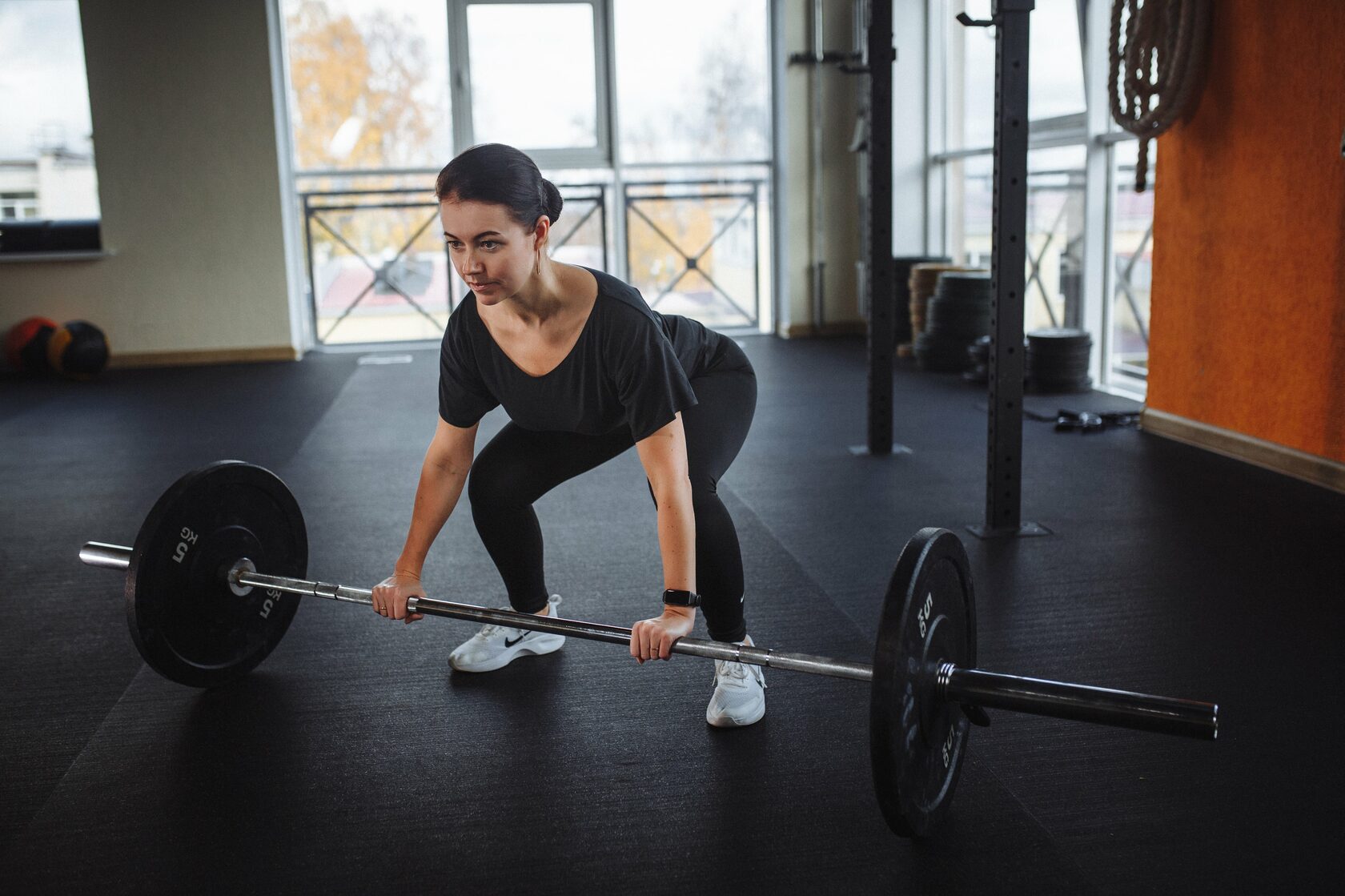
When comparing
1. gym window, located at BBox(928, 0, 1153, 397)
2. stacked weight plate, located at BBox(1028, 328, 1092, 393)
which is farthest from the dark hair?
stacked weight plate, located at BBox(1028, 328, 1092, 393)

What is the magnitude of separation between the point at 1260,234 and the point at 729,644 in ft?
7.77

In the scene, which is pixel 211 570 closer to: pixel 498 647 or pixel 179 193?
pixel 498 647

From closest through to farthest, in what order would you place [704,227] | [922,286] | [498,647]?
[498,647] < [922,286] < [704,227]

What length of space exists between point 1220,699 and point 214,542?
4.78 ft

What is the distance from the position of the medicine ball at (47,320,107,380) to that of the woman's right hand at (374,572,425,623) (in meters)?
4.53

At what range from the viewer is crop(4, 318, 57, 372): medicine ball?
532 centimetres

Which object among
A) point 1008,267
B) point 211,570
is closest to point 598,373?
point 211,570

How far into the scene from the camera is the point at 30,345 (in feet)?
17.5

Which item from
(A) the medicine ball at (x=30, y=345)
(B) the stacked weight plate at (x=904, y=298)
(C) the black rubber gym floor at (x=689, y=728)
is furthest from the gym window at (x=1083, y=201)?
(A) the medicine ball at (x=30, y=345)

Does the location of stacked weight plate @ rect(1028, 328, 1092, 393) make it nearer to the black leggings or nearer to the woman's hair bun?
the black leggings

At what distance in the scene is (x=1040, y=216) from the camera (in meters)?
4.68

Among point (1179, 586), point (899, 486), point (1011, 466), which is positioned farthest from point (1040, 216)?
point (1179, 586)

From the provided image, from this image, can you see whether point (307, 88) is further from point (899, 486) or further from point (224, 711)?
point (224, 711)

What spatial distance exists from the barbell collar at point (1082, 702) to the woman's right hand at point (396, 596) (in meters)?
0.67
